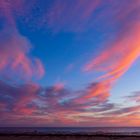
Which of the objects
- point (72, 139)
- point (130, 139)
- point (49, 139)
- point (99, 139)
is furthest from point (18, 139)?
point (130, 139)

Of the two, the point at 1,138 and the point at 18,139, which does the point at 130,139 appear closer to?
the point at 18,139

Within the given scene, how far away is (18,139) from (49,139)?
14.0ft

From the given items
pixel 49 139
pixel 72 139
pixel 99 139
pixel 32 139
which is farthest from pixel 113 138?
pixel 32 139

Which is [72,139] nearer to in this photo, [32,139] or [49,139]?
[49,139]

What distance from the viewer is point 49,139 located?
117ft

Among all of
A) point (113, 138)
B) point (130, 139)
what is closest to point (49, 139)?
point (113, 138)

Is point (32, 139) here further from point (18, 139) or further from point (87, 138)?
point (87, 138)

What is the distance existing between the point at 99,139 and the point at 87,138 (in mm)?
1807

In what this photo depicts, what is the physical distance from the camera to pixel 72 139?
35.0 m

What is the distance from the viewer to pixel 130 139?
34.7m

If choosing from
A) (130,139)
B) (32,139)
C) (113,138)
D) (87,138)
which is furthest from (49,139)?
(130,139)

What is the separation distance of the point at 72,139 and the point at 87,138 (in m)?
2.18

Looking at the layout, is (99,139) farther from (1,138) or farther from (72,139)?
(1,138)

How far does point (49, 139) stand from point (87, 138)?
5.32 m
